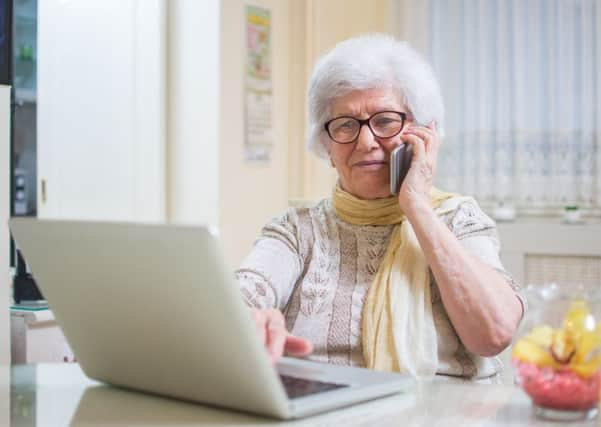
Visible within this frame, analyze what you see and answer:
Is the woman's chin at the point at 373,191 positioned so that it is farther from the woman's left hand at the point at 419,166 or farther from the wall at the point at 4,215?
the wall at the point at 4,215

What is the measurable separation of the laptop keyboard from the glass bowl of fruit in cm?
21

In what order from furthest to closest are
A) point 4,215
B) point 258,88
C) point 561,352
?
point 258,88 → point 4,215 → point 561,352

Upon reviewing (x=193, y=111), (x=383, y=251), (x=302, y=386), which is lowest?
(x=302, y=386)

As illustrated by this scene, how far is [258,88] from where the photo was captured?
11.6 ft

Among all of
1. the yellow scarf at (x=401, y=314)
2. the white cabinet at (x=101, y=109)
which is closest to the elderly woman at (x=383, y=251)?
the yellow scarf at (x=401, y=314)

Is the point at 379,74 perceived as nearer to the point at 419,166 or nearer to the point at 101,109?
the point at 419,166

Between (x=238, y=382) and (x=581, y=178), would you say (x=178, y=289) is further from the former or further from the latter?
(x=581, y=178)

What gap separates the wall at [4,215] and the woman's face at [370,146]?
625mm

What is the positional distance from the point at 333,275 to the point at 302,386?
66cm

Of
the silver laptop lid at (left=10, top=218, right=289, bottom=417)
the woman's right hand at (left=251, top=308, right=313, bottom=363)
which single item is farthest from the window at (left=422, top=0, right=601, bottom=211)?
the silver laptop lid at (left=10, top=218, right=289, bottom=417)

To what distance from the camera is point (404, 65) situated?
5.81 feet

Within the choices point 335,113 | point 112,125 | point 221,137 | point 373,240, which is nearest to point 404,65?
point 335,113

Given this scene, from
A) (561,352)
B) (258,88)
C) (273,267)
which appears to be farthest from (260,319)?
(258,88)

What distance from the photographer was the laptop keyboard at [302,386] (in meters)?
1.00
